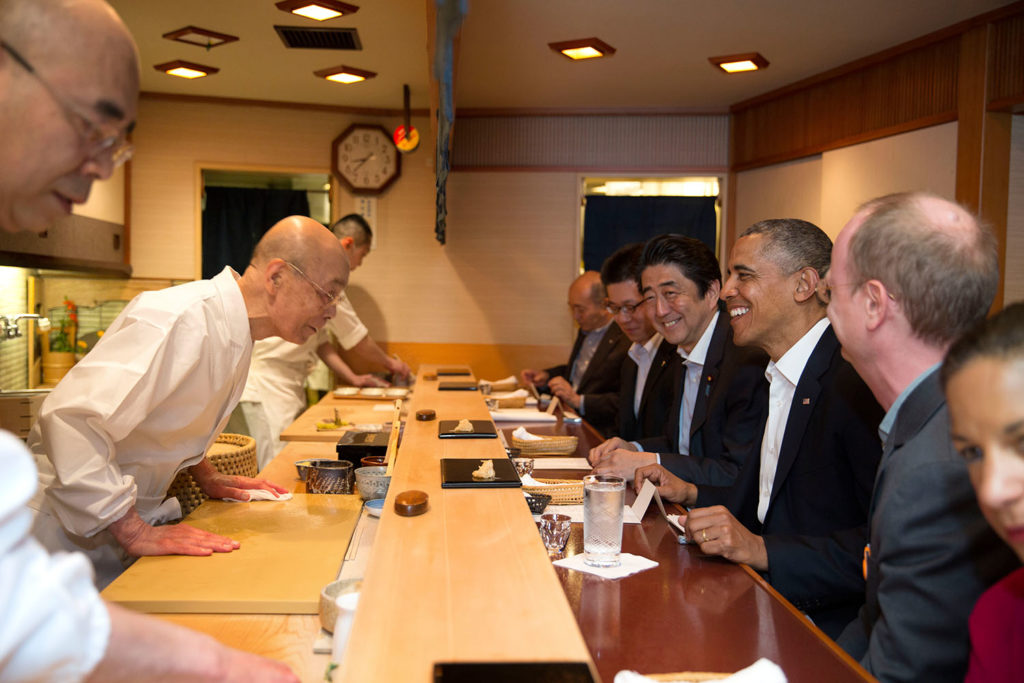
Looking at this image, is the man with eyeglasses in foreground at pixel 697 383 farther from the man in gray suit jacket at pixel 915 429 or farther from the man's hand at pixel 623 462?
the man in gray suit jacket at pixel 915 429

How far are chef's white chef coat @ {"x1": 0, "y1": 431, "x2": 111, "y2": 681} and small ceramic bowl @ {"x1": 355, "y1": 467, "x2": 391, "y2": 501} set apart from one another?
1.30 m

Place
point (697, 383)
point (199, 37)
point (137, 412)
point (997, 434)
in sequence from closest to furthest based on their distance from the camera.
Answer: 1. point (997, 434)
2. point (137, 412)
3. point (697, 383)
4. point (199, 37)

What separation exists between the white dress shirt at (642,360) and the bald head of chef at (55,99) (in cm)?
308

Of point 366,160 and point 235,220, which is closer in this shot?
point 366,160

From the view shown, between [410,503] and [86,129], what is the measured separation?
79cm

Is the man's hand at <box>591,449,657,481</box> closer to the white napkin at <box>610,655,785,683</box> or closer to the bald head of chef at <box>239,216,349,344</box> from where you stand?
the bald head of chef at <box>239,216,349,344</box>

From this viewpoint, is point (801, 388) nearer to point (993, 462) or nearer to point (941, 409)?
point (941, 409)

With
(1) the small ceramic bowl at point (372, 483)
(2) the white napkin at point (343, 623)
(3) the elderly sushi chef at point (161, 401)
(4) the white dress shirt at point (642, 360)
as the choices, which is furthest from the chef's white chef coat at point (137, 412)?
(4) the white dress shirt at point (642, 360)

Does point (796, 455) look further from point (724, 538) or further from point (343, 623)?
point (343, 623)

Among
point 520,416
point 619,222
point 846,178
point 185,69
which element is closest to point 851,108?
point 846,178

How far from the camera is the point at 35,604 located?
70 centimetres

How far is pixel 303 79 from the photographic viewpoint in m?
5.42

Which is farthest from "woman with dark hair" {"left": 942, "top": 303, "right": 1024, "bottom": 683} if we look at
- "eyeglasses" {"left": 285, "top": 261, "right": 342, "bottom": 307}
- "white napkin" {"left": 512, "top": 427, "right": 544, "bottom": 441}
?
"white napkin" {"left": 512, "top": 427, "right": 544, "bottom": 441}

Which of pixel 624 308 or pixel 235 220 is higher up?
pixel 235 220
